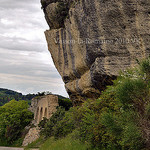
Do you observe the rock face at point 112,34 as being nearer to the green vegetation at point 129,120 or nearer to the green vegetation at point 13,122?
the green vegetation at point 129,120

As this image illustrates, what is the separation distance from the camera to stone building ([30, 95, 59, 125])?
76.3 feet

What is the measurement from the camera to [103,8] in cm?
1350

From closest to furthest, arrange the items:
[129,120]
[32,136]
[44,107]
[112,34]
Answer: [129,120]
[112,34]
[32,136]
[44,107]

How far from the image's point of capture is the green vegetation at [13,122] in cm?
2514

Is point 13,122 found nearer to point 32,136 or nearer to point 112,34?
point 32,136

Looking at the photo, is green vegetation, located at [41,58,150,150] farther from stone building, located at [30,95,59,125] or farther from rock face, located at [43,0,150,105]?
stone building, located at [30,95,59,125]

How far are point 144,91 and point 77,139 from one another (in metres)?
5.56

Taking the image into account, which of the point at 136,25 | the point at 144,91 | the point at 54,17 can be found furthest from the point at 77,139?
the point at 54,17

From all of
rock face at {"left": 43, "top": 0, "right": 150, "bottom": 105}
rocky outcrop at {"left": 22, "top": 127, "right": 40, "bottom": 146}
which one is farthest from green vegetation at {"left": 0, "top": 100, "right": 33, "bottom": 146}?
rock face at {"left": 43, "top": 0, "right": 150, "bottom": 105}

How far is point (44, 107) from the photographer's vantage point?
79.5ft

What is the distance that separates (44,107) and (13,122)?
4.91 metres

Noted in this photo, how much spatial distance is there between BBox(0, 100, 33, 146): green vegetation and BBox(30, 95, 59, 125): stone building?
5.13ft

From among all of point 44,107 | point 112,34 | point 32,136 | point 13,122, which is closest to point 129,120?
point 112,34

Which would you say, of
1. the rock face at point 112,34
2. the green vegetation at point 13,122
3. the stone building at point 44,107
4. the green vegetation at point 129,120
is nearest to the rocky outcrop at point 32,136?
the green vegetation at point 13,122
